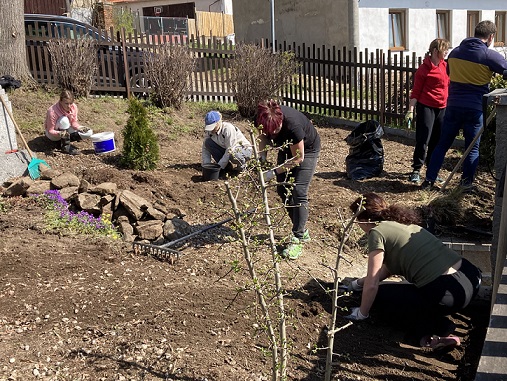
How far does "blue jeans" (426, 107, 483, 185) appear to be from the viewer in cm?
679

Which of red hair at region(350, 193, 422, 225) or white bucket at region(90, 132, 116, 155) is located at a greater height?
white bucket at region(90, 132, 116, 155)

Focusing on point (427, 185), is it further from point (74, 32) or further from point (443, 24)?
point (443, 24)

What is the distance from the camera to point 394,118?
10.7 metres

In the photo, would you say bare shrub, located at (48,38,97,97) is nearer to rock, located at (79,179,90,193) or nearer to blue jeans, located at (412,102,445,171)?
rock, located at (79,179,90,193)

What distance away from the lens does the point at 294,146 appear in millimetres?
5180

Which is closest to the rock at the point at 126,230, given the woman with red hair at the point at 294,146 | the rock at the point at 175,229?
the rock at the point at 175,229

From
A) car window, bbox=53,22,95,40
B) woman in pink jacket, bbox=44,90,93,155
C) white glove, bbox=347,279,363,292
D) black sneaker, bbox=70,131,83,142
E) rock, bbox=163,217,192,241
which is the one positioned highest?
car window, bbox=53,22,95,40

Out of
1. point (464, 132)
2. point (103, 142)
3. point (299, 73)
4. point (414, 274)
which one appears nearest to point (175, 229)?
point (414, 274)

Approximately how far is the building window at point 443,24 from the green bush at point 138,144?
16.0m

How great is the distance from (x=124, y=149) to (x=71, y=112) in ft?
3.84

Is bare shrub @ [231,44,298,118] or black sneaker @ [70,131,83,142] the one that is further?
bare shrub @ [231,44,298,118]

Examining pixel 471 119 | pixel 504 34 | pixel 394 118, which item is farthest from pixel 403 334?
pixel 504 34

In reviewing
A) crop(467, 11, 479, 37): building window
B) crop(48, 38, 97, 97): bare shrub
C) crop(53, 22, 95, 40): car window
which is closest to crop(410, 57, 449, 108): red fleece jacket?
crop(48, 38, 97, 97): bare shrub

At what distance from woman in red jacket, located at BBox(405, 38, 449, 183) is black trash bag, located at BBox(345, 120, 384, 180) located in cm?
49
